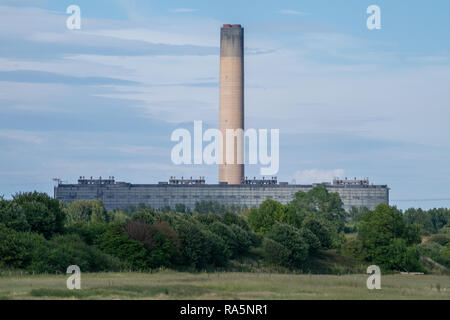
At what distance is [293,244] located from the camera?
132 meters

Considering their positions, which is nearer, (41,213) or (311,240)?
(41,213)

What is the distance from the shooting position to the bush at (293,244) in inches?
5138

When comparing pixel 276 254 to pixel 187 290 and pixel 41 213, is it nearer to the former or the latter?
pixel 41 213

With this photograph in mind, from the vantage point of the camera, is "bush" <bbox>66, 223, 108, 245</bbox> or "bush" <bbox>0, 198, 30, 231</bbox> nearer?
"bush" <bbox>0, 198, 30, 231</bbox>

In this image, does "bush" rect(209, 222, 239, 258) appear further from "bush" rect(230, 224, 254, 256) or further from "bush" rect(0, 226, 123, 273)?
"bush" rect(0, 226, 123, 273)

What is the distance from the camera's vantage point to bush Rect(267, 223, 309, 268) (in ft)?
428

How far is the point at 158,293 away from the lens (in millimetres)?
65312

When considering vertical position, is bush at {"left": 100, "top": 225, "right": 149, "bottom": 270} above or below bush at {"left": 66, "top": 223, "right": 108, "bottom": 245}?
below

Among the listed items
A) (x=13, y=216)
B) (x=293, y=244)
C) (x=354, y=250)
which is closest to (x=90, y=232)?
(x=13, y=216)

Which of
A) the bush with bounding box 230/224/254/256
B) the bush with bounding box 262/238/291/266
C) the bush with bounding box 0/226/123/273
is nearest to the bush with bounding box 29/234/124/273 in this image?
the bush with bounding box 0/226/123/273

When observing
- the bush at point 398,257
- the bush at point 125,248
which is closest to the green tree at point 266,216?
the bush at point 398,257
